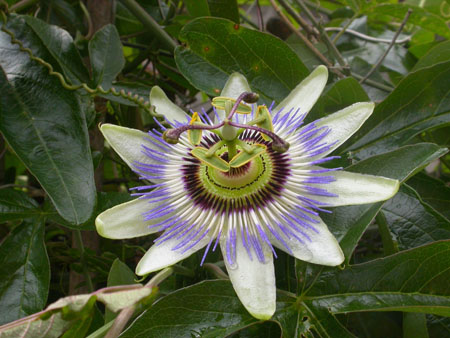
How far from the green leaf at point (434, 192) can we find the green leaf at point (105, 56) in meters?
0.83

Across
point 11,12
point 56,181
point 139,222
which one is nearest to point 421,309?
point 139,222

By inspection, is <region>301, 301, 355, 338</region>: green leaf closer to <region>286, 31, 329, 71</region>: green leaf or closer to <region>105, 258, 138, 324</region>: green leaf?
<region>105, 258, 138, 324</region>: green leaf

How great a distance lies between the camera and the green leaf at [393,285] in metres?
0.94

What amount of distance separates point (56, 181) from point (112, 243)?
2.02ft

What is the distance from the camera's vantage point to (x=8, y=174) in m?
1.82

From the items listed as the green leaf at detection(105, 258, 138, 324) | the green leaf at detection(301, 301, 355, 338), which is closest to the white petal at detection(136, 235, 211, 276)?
the green leaf at detection(105, 258, 138, 324)

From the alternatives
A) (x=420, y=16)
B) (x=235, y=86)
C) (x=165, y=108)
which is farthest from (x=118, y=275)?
(x=420, y=16)

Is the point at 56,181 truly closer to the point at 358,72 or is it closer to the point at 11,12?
the point at 11,12

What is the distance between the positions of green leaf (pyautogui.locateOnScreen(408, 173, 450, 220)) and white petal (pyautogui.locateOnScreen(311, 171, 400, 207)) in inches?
16.2

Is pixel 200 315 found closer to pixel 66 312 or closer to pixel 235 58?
pixel 66 312

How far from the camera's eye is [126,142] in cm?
114

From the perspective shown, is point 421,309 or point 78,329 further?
point 421,309

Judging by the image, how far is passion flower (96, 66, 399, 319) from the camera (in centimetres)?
98

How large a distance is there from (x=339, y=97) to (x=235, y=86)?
26 centimetres
